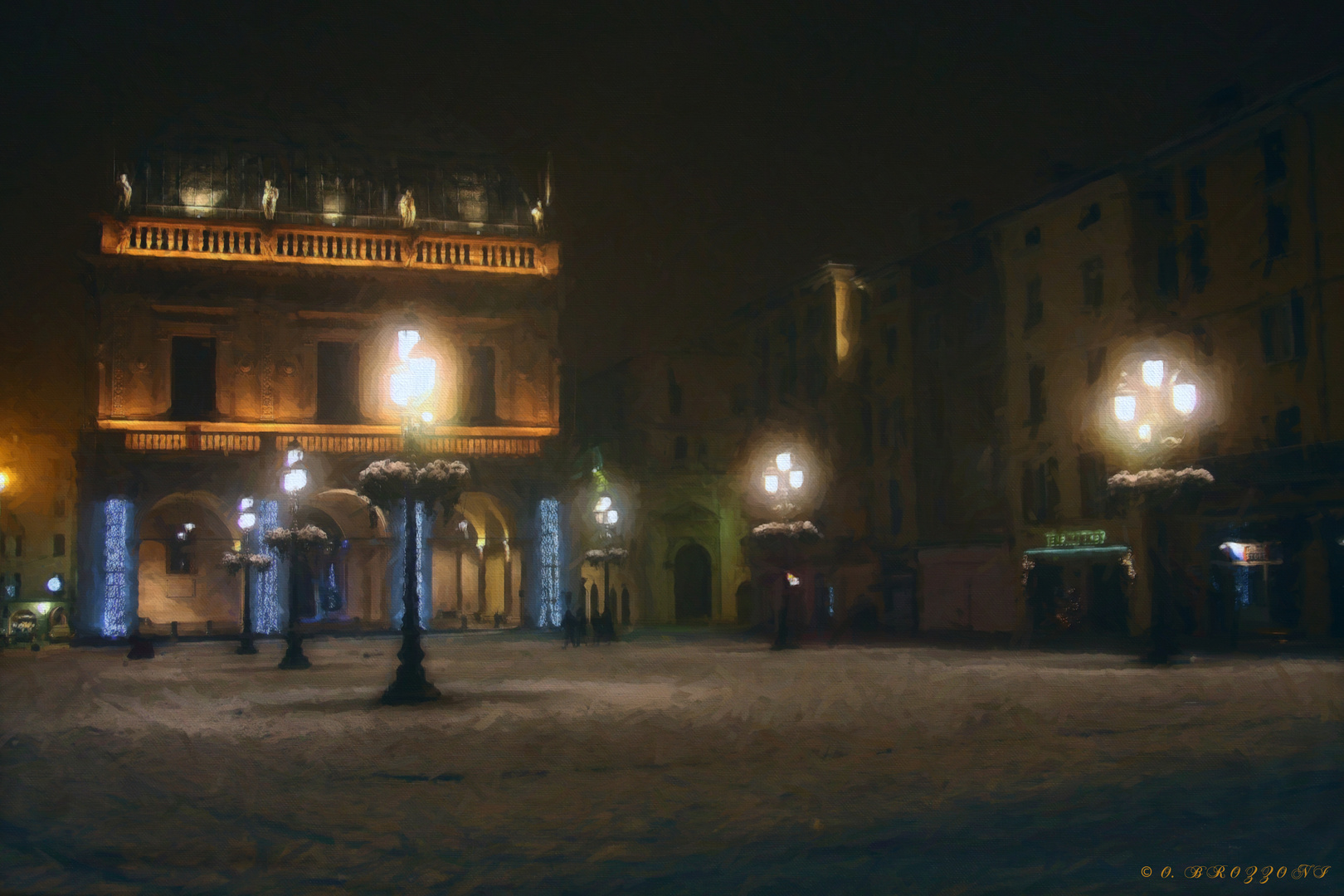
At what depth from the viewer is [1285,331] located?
31.0 m

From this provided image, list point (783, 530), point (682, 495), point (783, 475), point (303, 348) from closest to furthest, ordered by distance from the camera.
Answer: point (783, 475)
point (783, 530)
point (303, 348)
point (682, 495)

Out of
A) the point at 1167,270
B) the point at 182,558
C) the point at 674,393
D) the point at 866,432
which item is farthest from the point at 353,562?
the point at 1167,270

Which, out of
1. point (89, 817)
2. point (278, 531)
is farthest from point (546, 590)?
point (89, 817)

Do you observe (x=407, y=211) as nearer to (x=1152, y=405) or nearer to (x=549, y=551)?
(x=549, y=551)

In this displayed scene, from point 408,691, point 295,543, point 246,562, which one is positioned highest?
point 295,543

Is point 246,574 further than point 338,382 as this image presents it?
No

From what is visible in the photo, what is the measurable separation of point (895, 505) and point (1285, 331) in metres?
16.9

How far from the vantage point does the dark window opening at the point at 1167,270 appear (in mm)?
34969

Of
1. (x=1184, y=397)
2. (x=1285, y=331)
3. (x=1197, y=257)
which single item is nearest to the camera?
(x=1184, y=397)

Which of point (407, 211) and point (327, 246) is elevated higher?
point (407, 211)

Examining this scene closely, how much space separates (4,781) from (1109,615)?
31.2 m

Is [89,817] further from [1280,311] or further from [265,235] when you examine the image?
[265,235]

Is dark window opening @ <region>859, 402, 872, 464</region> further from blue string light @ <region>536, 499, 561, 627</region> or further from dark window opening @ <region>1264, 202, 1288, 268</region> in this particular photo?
dark window opening @ <region>1264, 202, 1288, 268</region>

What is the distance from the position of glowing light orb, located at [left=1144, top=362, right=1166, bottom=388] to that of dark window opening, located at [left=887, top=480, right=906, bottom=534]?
21.6 m
